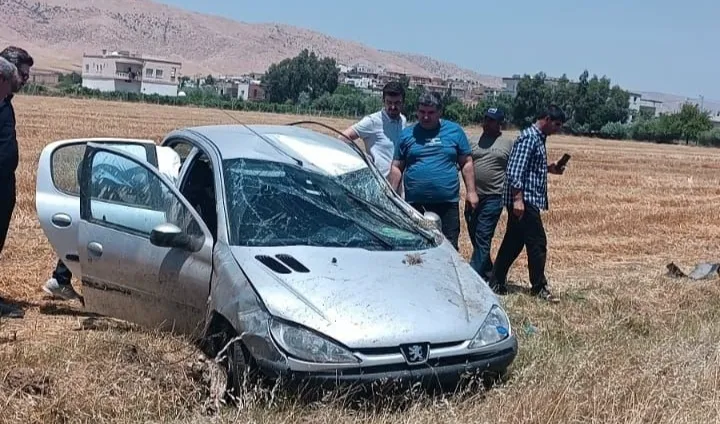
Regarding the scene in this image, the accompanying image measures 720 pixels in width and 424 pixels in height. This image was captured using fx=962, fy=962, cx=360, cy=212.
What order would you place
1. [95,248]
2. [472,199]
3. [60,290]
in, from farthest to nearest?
[472,199] < [60,290] < [95,248]

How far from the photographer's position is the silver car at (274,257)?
15.1ft

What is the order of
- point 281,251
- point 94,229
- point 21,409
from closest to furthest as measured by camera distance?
point 21,409 → point 281,251 → point 94,229

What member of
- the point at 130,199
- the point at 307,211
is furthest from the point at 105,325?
the point at 307,211

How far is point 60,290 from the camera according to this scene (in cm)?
693

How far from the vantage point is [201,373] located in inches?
189

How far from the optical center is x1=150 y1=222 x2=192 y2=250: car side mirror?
5.29 m

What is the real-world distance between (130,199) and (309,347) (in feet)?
6.76

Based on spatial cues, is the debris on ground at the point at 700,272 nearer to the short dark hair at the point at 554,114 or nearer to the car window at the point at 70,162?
the short dark hair at the point at 554,114

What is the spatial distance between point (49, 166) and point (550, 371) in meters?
3.65

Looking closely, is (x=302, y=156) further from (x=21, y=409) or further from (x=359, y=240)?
(x=21, y=409)

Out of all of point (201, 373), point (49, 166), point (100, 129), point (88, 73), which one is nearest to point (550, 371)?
point (201, 373)

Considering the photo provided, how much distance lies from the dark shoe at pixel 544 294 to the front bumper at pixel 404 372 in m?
3.18

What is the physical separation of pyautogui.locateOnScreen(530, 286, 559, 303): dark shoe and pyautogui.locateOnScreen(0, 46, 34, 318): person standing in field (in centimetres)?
411

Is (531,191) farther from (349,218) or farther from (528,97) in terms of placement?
(528,97)
